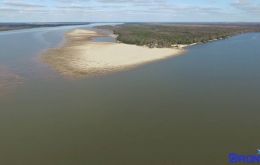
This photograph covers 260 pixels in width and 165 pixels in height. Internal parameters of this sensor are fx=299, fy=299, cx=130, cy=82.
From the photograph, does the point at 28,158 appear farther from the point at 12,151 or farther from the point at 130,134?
the point at 130,134

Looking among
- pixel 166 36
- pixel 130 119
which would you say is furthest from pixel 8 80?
pixel 166 36

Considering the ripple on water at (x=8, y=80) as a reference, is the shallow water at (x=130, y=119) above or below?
above

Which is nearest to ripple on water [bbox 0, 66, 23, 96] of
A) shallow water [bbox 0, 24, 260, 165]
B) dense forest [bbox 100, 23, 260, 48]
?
shallow water [bbox 0, 24, 260, 165]

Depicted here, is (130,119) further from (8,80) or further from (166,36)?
(166,36)

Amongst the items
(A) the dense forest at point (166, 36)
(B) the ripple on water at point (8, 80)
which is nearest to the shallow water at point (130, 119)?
(B) the ripple on water at point (8, 80)

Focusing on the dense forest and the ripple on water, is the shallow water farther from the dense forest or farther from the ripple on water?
the dense forest

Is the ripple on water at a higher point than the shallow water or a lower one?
lower

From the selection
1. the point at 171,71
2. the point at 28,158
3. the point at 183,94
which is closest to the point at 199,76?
the point at 171,71

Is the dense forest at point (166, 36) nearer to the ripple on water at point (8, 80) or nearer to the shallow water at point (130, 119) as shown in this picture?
the ripple on water at point (8, 80)
